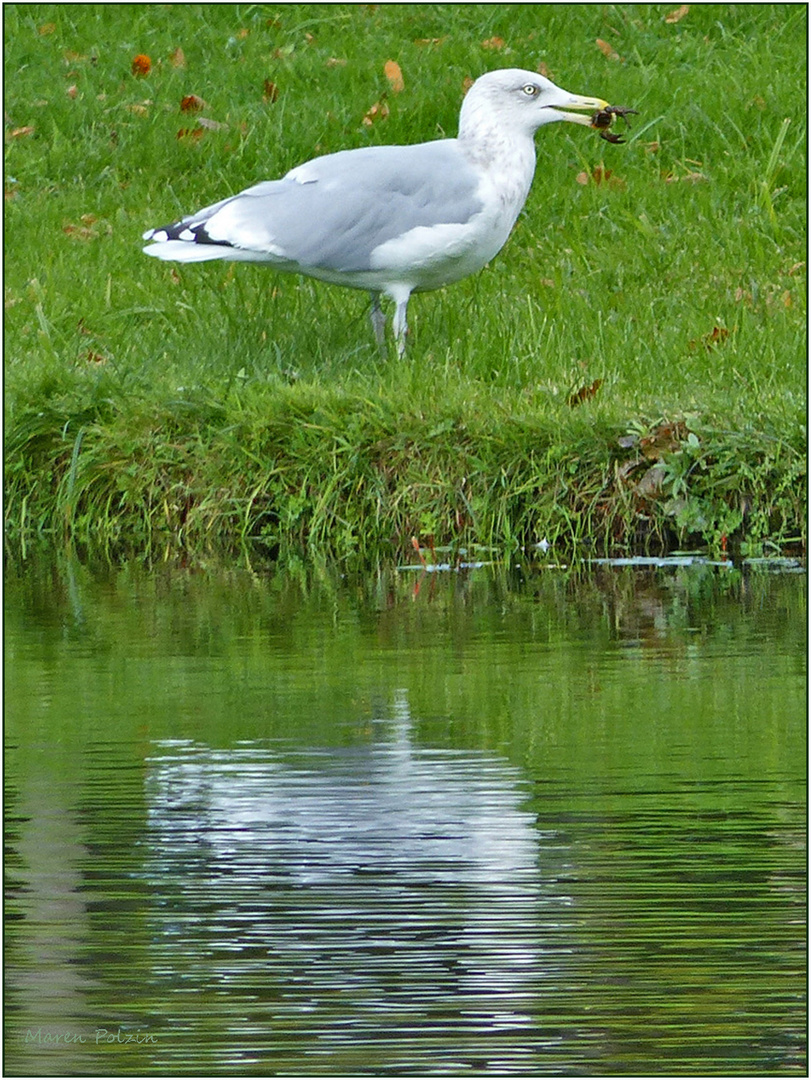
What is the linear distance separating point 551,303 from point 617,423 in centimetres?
228

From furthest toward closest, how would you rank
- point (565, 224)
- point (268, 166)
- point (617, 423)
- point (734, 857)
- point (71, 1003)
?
point (268, 166), point (565, 224), point (617, 423), point (734, 857), point (71, 1003)

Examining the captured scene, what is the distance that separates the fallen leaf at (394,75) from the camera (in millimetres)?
11617

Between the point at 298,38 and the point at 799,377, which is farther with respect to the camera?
the point at 298,38

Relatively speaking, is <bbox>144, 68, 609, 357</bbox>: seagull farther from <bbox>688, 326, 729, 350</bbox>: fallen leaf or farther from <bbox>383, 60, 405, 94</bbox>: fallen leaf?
<bbox>383, 60, 405, 94</bbox>: fallen leaf

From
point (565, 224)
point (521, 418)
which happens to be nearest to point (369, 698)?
point (521, 418)

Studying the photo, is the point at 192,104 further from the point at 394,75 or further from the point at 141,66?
the point at 394,75

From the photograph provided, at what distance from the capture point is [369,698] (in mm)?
4121

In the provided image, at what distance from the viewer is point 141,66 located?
12281 mm

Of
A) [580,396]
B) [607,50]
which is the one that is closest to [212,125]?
[607,50]

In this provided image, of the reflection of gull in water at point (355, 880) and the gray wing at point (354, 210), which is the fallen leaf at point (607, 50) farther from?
the reflection of gull in water at point (355, 880)

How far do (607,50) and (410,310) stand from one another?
4232mm

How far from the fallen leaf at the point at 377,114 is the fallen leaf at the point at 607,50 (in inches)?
62.5

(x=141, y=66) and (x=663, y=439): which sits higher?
(x=141, y=66)

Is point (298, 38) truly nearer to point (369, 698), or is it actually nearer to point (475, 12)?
point (475, 12)
